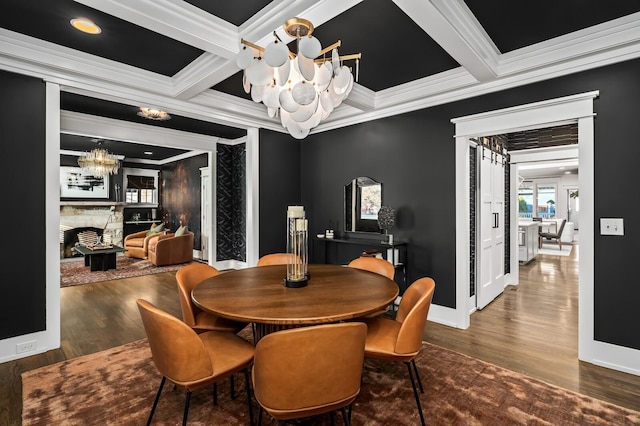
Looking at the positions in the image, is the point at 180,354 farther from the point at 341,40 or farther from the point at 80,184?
the point at 80,184

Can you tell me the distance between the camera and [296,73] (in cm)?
214

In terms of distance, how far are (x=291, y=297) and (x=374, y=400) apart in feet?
3.05

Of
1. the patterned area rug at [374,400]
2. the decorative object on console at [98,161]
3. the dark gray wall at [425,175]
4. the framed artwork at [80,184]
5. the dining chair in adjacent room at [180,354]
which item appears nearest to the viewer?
the dining chair in adjacent room at [180,354]

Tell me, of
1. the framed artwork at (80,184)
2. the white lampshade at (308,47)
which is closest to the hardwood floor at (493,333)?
the white lampshade at (308,47)

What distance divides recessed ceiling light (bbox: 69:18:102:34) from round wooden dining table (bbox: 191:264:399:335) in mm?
2203

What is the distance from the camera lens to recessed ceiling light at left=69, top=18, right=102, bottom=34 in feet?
7.80

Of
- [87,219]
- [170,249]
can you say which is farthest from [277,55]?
[87,219]

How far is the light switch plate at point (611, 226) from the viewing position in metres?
2.50

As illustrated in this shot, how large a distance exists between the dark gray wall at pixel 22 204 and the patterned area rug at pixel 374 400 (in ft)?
2.03

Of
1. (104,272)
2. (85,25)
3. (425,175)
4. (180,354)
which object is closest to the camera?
(180,354)

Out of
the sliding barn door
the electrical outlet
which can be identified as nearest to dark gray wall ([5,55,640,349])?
the electrical outlet

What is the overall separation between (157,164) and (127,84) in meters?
7.07

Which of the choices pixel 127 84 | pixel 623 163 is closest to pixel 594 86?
pixel 623 163

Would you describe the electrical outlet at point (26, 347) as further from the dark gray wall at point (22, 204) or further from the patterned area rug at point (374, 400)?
the patterned area rug at point (374, 400)
